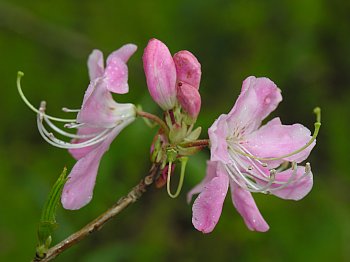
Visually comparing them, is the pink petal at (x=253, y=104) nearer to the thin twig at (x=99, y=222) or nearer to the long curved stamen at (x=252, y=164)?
the long curved stamen at (x=252, y=164)

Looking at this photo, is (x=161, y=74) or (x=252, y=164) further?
(x=252, y=164)

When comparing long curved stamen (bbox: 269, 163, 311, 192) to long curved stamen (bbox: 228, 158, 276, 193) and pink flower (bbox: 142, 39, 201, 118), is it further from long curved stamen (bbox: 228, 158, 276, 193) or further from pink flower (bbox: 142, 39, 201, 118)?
pink flower (bbox: 142, 39, 201, 118)

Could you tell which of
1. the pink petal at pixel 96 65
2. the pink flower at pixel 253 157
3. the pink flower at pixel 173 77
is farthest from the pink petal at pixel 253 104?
the pink petal at pixel 96 65

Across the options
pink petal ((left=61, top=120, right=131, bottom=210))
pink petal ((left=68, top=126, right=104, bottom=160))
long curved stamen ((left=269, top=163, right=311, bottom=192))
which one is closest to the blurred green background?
pink petal ((left=68, top=126, right=104, bottom=160))

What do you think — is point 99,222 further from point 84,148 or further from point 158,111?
point 158,111

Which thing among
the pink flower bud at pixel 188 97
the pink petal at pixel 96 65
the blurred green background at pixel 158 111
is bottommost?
the blurred green background at pixel 158 111

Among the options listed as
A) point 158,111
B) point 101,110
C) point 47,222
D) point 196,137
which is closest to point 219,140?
point 196,137

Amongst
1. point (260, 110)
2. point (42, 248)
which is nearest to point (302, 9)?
point (260, 110)

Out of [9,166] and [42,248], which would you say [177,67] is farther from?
[9,166]
